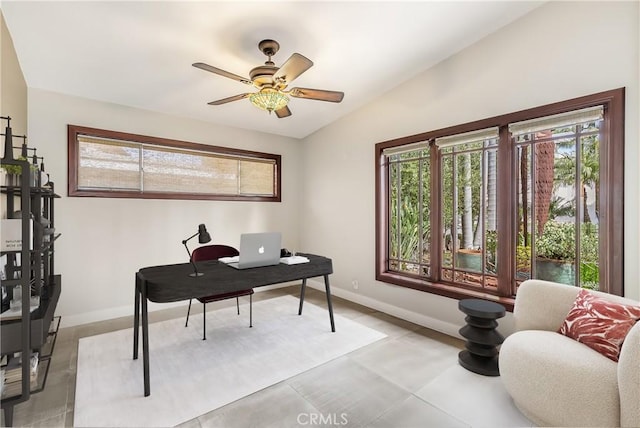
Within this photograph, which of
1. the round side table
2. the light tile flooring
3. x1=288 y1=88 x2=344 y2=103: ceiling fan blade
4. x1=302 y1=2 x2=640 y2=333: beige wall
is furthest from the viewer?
x1=288 y1=88 x2=344 y2=103: ceiling fan blade

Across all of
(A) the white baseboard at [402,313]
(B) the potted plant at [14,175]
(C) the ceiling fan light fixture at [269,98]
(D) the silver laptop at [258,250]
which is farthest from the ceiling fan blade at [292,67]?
(A) the white baseboard at [402,313]

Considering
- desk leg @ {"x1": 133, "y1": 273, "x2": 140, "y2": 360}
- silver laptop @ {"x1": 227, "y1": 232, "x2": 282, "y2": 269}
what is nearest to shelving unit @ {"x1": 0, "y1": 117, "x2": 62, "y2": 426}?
desk leg @ {"x1": 133, "y1": 273, "x2": 140, "y2": 360}

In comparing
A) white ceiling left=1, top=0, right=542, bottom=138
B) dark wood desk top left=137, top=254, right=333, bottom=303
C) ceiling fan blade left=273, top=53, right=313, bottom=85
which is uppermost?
white ceiling left=1, top=0, right=542, bottom=138

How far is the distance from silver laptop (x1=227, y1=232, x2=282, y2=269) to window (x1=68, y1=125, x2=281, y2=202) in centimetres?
177

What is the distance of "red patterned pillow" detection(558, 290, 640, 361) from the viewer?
65.2 inches

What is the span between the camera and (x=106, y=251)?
11.1 ft

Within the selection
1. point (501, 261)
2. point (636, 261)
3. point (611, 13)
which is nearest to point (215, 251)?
point (501, 261)

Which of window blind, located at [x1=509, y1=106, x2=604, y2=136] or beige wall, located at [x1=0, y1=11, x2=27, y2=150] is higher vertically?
beige wall, located at [x1=0, y1=11, x2=27, y2=150]

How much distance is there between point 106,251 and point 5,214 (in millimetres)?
1315

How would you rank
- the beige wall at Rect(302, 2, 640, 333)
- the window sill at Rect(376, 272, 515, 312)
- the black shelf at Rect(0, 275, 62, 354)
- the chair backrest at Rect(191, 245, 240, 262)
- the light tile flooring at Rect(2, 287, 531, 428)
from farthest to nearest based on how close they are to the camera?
1. the chair backrest at Rect(191, 245, 240, 262)
2. the window sill at Rect(376, 272, 515, 312)
3. the beige wall at Rect(302, 2, 640, 333)
4. the light tile flooring at Rect(2, 287, 531, 428)
5. the black shelf at Rect(0, 275, 62, 354)

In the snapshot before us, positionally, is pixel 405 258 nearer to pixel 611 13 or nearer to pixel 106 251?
pixel 611 13

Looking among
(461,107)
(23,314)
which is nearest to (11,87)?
(23,314)

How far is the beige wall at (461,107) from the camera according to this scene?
2.10 m

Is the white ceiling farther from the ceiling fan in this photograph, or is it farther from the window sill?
the window sill
